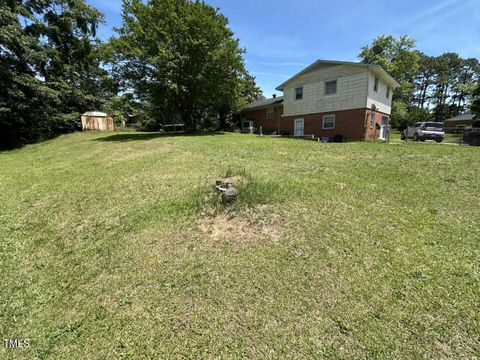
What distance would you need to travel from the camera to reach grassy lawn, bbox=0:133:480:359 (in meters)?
2.46

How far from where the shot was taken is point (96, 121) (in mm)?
24250

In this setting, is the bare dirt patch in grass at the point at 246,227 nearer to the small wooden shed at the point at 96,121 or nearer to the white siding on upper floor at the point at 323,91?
the white siding on upper floor at the point at 323,91

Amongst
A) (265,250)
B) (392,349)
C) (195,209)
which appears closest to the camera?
(392,349)

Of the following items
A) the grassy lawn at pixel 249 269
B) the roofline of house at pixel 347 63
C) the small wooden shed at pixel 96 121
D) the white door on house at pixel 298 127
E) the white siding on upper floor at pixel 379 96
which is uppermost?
the roofline of house at pixel 347 63

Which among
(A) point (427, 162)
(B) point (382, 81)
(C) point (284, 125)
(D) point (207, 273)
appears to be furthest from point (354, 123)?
(D) point (207, 273)

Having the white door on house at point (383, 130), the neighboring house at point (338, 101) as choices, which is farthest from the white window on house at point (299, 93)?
the white door on house at point (383, 130)

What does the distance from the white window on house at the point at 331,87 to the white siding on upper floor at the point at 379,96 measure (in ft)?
7.35

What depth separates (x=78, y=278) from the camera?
3502 millimetres

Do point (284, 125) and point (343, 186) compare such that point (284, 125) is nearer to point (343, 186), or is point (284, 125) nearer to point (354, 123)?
point (354, 123)

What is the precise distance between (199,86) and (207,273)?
16.5 metres

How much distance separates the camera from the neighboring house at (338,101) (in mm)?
16125

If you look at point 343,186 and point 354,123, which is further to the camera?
point 354,123

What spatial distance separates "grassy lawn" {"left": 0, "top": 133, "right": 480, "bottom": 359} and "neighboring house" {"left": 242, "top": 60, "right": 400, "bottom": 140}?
10900mm

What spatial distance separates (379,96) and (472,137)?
19.6 ft
